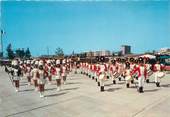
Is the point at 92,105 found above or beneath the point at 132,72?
beneath

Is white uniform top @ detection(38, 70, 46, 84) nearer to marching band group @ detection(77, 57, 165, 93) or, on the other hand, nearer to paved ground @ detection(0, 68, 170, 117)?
paved ground @ detection(0, 68, 170, 117)

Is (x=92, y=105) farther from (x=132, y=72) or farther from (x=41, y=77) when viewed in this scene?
(x=132, y=72)

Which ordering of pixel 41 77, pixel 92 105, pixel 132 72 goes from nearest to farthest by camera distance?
pixel 92 105 < pixel 41 77 < pixel 132 72

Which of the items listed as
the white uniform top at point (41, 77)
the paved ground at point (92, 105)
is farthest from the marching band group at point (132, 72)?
the white uniform top at point (41, 77)

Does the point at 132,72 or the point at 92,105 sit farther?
the point at 132,72

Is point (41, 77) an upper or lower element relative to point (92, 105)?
upper

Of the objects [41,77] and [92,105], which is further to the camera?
[41,77]

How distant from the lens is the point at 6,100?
17328 mm

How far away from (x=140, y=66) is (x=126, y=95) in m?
1.70

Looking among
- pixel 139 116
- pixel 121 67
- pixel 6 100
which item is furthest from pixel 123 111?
pixel 121 67

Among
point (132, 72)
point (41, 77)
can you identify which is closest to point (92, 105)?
point (41, 77)

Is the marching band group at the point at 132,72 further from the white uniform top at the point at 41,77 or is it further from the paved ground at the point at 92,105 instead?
the white uniform top at the point at 41,77

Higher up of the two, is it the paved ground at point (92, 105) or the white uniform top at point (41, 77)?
the white uniform top at point (41, 77)

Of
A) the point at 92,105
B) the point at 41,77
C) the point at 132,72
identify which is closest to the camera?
the point at 92,105
